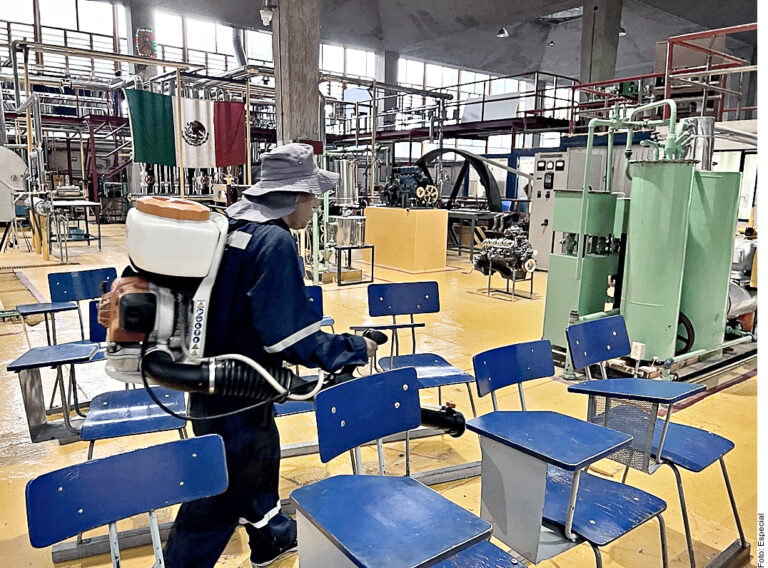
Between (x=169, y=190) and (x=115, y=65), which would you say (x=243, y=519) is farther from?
(x=115, y=65)

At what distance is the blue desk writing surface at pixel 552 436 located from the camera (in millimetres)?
1788

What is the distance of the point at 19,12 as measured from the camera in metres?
14.3

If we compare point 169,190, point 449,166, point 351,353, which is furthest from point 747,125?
point 449,166

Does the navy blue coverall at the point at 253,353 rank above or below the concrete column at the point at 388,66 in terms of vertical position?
below

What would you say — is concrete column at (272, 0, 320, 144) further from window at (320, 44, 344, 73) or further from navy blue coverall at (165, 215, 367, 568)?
window at (320, 44, 344, 73)

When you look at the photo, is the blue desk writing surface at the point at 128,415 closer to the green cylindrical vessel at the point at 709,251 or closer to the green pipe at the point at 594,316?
the green pipe at the point at 594,316

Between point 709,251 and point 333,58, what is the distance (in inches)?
633

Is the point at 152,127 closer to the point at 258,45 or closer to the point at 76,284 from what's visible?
the point at 76,284

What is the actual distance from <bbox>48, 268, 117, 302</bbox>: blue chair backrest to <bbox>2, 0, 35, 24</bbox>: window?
1369 centimetres

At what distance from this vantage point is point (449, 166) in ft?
55.8

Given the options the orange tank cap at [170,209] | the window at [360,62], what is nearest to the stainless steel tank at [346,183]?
the orange tank cap at [170,209]

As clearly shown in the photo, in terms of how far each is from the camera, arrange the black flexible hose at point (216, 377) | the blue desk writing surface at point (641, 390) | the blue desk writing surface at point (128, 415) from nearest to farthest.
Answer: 1. the black flexible hose at point (216, 377)
2. the blue desk writing surface at point (641, 390)
3. the blue desk writing surface at point (128, 415)

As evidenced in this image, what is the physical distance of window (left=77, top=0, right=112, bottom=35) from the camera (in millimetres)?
15070

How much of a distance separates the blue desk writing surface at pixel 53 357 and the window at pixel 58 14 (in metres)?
15.2
